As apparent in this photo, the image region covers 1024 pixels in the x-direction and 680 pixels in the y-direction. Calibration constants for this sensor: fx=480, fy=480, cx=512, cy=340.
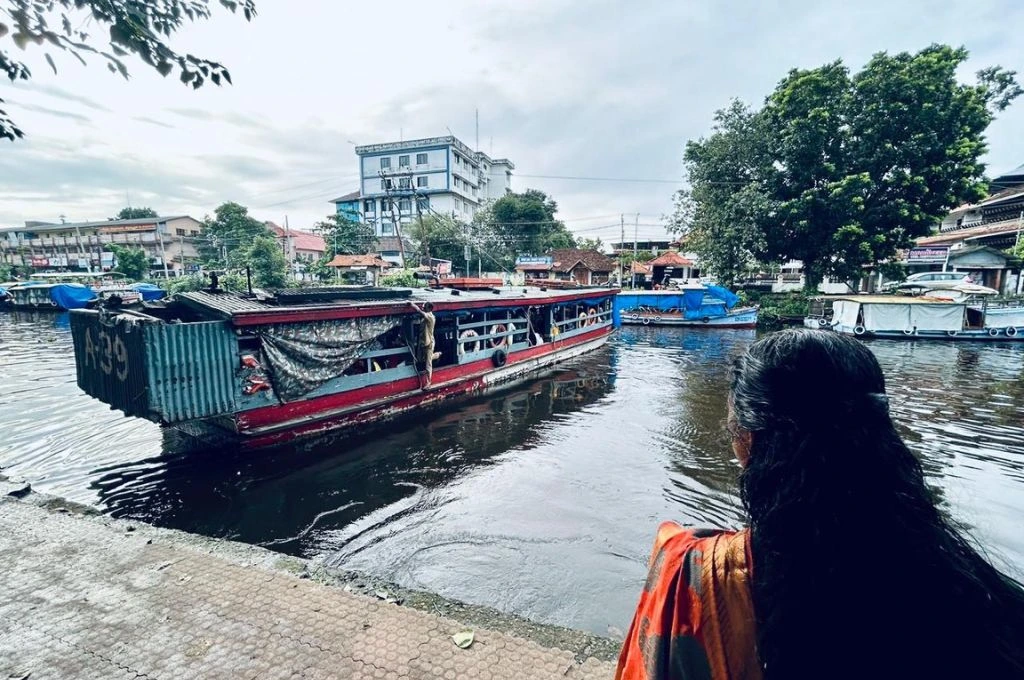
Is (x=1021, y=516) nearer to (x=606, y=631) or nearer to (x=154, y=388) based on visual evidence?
(x=606, y=631)

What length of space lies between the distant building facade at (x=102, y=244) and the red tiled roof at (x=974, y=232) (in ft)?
221

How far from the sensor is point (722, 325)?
26.3 meters

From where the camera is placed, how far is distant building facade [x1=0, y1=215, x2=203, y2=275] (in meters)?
53.7

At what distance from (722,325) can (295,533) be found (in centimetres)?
2514

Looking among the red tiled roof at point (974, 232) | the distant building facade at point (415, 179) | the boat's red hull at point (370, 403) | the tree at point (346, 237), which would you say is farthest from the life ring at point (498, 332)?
the distant building facade at point (415, 179)

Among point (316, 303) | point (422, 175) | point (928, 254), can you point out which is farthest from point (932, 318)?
point (422, 175)

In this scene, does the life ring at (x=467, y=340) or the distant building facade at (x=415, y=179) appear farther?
the distant building facade at (x=415, y=179)

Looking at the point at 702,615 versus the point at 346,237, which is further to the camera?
the point at 346,237

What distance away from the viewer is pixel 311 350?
26.9 ft

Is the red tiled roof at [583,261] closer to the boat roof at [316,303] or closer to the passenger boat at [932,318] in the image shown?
the passenger boat at [932,318]

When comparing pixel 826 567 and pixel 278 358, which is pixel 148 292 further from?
pixel 826 567

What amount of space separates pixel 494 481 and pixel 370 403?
340cm

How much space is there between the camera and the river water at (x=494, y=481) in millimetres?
5184

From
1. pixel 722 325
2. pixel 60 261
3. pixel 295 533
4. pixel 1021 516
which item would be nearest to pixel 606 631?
pixel 295 533
